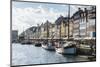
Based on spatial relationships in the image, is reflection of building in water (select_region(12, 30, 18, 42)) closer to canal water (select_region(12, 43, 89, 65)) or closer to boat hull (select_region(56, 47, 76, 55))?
canal water (select_region(12, 43, 89, 65))

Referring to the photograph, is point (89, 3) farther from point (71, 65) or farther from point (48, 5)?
point (71, 65)

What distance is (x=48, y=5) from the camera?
2.49 metres

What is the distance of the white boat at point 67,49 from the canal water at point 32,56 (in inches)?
2.2

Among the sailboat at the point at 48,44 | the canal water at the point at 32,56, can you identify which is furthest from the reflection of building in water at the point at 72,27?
the canal water at the point at 32,56

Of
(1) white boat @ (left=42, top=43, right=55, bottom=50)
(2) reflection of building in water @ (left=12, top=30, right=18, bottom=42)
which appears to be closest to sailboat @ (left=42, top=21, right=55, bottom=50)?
(1) white boat @ (left=42, top=43, right=55, bottom=50)

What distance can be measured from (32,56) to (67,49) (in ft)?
1.67

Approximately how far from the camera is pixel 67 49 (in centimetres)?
257

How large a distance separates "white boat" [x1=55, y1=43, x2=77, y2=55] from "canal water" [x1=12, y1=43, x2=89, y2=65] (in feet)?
0.19

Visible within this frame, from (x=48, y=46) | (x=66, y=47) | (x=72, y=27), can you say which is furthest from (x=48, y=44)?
(x=72, y=27)

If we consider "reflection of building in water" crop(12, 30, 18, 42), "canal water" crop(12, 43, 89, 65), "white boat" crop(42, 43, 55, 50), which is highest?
"reflection of building in water" crop(12, 30, 18, 42)

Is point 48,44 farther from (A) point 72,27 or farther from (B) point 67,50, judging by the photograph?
(A) point 72,27

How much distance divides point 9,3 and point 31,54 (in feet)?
2.36

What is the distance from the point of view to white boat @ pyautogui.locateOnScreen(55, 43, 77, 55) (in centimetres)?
254

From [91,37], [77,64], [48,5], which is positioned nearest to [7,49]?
[48,5]
